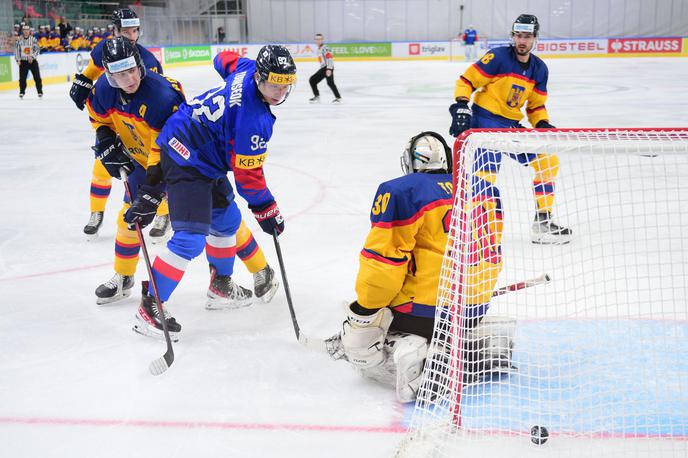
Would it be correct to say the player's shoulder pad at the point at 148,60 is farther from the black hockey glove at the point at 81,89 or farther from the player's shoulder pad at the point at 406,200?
the player's shoulder pad at the point at 406,200

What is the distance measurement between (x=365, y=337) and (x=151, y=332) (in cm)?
110

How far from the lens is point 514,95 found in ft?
15.7

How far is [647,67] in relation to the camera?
63.4 ft

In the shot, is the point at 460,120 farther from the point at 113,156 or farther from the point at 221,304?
the point at 113,156

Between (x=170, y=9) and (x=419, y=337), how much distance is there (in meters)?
26.7

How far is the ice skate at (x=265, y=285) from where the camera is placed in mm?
3627

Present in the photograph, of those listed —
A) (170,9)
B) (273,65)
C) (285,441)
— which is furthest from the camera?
(170,9)

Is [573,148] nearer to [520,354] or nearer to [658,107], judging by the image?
[520,354]

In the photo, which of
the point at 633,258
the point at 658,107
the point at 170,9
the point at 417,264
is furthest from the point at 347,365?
the point at 170,9

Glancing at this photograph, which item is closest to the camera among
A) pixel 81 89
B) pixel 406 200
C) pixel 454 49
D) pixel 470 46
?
pixel 406 200

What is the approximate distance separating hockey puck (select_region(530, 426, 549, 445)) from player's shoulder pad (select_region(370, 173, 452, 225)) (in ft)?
2.55

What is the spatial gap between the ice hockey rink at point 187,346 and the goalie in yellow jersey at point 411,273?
178mm

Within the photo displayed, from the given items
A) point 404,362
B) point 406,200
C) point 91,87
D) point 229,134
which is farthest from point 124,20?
point 404,362

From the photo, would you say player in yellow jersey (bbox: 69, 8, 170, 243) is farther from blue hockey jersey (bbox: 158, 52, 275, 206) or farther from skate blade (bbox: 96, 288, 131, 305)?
blue hockey jersey (bbox: 158, 52, 275, 206)
